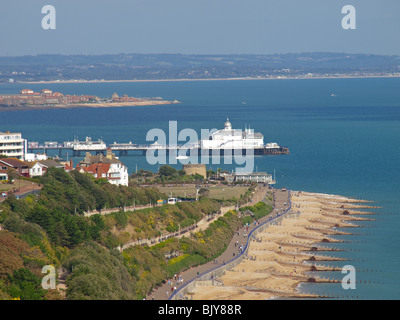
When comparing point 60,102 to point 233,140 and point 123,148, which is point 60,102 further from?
point 123,148

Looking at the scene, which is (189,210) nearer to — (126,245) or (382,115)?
(126,245)

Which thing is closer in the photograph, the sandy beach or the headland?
the sandy beach

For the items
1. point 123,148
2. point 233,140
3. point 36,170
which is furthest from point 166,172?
point 233,140

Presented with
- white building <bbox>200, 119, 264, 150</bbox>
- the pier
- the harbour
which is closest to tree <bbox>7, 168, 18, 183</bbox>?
the harbour

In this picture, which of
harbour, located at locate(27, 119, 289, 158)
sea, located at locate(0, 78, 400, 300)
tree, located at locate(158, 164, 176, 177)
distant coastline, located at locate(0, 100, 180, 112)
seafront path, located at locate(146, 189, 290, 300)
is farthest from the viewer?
distant coastline, located at locate(0, 100, 180, 112)

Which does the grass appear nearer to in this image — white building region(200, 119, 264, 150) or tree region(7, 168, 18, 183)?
tree region(7, 168, 18, 183)
